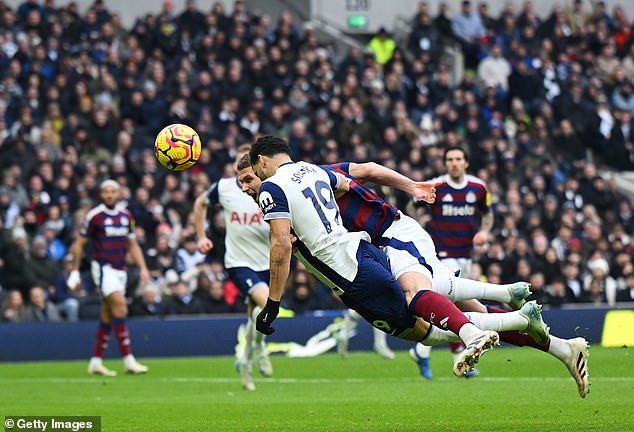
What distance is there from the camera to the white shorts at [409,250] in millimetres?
10305

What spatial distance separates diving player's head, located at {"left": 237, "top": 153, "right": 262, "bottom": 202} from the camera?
36.1ft

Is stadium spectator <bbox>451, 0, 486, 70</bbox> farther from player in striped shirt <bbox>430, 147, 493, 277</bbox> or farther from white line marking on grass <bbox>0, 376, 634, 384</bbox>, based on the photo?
white line marking on grass <bbox>0, 376, 634, 384</bbox>

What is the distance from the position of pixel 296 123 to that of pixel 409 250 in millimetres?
15283

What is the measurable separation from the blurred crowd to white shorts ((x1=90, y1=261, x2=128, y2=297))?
3111mm

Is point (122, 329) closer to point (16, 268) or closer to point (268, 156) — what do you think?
point (16, 268)

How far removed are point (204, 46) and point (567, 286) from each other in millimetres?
9217

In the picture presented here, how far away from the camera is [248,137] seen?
25359mm

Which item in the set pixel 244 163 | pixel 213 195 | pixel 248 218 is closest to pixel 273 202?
pixel 244 163

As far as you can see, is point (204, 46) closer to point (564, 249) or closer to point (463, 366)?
point (564, 249)

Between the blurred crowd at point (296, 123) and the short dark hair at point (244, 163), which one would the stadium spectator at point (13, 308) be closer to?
the blurred crowd at point (296, 123)

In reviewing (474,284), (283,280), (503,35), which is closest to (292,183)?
(283,280)

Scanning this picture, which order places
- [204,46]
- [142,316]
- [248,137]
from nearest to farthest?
[142,316] → [248,137] → [204,46]

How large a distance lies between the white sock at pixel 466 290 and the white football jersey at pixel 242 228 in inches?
188

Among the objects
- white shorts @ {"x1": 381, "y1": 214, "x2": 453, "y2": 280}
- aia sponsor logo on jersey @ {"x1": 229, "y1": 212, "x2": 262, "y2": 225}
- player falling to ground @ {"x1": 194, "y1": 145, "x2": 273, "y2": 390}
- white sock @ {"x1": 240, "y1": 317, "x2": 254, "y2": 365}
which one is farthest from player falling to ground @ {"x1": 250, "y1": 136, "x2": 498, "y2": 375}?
aia sponsor logo on jersey @ {"x1": 229, "y1": 212, "x2": 262, "y2": 225}
